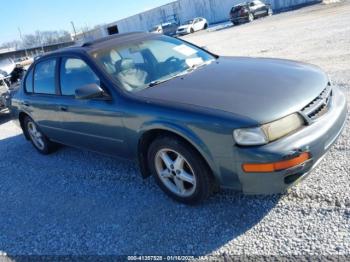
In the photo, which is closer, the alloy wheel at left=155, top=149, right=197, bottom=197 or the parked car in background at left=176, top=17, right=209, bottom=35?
the alloy wheel at left=155, top=149, right=197, bottom=197

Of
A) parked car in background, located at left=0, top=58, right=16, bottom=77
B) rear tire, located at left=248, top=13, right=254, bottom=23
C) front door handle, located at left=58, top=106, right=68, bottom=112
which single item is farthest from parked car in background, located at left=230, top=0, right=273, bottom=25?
front door handle, located at left=58, top=106, right=68, bottom=112

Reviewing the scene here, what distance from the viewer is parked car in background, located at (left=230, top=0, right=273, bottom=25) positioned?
29.7 m

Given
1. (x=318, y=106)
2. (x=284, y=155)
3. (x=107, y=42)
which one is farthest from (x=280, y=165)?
(x=107, y=42)

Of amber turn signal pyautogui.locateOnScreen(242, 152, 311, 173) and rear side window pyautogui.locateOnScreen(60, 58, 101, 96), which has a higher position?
rear side window pyautogui.locateOnScreen(60, 58, 101, 96)

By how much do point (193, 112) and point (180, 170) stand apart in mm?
650

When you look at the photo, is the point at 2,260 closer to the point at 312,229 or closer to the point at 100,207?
the point at 100,207

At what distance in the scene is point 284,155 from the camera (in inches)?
101

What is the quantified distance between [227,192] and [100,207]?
135 centimetres

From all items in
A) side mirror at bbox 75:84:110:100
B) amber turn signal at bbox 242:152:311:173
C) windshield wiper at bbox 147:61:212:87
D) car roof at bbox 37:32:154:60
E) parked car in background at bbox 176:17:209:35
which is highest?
car roof at bbox 37:32:154:60

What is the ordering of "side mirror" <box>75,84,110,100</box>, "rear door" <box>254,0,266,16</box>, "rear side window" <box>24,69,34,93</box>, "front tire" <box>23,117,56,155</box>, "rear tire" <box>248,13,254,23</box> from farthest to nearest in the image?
1. "rear door" <box>254,0,266,16</box>
2. "rear tire" <box>248,13,254,23</box>
3. "front tire" <box>23,117,56,155</box>
4. "rear side window" <box>24,69,34,93</box>
5. "side mirror" <box>75,84,110,100</box>

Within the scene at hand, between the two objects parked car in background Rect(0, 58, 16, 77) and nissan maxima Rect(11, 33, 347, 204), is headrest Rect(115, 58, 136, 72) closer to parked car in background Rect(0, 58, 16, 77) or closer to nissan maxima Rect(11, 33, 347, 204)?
nissan maxima Rect(11, 33, 347, 204)

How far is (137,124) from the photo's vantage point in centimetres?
335

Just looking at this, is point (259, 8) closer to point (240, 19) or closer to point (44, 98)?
point (240, 19)

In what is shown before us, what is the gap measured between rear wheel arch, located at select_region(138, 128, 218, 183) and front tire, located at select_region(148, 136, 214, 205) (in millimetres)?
30
